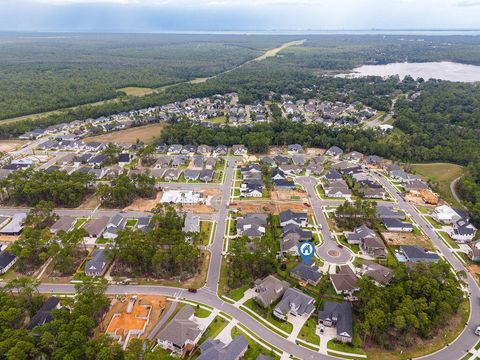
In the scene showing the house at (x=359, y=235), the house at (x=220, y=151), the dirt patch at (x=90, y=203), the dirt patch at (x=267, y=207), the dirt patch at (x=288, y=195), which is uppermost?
the house at (x=359, y=235)

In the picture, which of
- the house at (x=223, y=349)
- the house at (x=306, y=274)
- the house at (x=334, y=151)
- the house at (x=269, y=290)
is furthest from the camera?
the house at (x=334, y=151)

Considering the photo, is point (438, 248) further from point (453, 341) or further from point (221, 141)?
point (221, 141)

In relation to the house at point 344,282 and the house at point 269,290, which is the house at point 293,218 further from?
the house at point 269,290

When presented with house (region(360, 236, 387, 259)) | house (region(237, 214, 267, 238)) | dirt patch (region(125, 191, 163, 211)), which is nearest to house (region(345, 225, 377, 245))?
house (region(360, 236, 387, 259))

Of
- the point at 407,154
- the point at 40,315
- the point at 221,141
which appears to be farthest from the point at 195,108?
the point at 40,315

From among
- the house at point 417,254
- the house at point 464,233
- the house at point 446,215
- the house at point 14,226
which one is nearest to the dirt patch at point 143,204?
the house at point 14,226
